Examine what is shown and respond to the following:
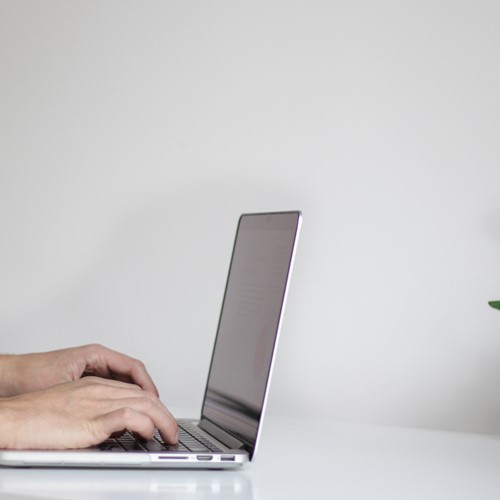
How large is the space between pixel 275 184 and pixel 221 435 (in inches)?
20.6

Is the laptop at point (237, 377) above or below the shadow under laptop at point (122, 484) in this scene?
above

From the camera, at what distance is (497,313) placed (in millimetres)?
1368

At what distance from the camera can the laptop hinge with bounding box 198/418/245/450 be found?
3.37ft

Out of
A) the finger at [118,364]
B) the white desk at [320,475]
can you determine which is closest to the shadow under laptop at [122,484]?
the white desk at [320,475]

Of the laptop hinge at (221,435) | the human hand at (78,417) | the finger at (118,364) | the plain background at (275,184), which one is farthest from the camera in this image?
the plain background at (275,184)

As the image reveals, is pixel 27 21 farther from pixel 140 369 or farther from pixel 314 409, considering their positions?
pixel 314 409

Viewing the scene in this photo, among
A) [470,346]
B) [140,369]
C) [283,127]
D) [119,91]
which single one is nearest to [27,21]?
[119,91]

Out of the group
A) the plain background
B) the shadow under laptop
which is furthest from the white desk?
the plain background

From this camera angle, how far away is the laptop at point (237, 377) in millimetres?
925

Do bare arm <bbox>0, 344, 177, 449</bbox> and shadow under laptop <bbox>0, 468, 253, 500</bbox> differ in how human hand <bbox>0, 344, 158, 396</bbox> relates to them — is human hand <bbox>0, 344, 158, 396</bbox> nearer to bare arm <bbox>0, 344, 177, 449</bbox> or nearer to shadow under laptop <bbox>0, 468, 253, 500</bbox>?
bare arm <bbox>0, 344, 177, 449</bbox>

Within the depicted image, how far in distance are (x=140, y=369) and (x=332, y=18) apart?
659mm

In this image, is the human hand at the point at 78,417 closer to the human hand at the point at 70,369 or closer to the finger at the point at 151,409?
the finger at the point at 151,409

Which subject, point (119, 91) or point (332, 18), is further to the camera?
point (119, 91)

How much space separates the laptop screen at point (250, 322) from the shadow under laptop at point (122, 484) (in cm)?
9
